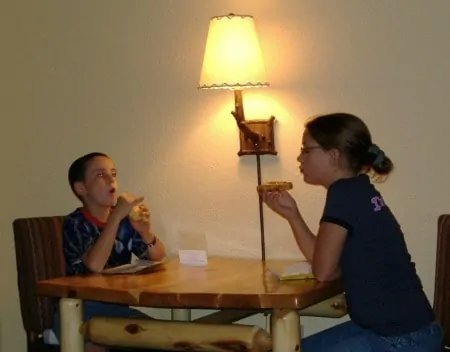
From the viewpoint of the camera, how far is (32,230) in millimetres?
2982

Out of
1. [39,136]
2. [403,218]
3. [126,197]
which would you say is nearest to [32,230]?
[126,197]

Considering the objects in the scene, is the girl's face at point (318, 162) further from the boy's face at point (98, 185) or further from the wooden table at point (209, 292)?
the boy's face at point (98, 185)

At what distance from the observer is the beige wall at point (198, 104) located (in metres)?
2.88

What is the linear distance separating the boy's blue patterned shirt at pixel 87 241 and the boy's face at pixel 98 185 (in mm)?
57

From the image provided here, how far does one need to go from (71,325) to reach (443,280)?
3.76ft

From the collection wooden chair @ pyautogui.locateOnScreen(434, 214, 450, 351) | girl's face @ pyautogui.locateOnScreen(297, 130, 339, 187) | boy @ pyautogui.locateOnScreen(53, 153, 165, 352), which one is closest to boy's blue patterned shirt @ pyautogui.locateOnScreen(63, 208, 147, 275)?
boy @ pyautogui.locateOnScreen(53, 153, 165, 352)

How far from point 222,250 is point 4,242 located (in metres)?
1.02

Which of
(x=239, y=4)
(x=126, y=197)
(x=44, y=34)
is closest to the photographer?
(x=126, y=197)

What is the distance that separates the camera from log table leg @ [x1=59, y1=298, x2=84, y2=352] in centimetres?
253

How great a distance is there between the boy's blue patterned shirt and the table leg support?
2.47 feet

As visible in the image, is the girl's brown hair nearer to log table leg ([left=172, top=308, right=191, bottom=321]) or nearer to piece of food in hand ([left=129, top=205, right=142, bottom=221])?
piece of food in hand ([left=129, top=205, right=142, bottom=221])

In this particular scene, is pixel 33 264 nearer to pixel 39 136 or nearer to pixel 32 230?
pixel 32 230

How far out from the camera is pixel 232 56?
292 cm

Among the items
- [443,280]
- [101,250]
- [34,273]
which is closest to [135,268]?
[101,250]
